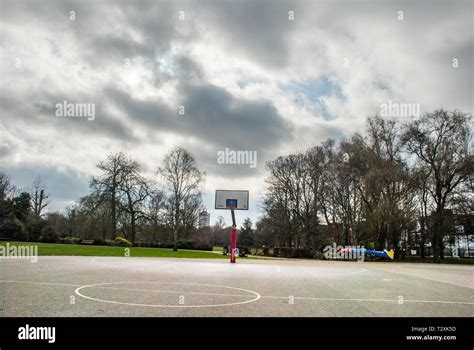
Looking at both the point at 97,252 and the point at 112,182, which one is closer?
the point at 97,252

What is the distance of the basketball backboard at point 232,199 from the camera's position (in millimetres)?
28172

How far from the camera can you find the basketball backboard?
92.4 feet

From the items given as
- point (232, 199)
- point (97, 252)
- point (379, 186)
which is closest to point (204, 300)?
point (232, 199)

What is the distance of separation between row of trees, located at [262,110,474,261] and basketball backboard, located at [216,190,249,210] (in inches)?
669

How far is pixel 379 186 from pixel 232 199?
19115 millimetres

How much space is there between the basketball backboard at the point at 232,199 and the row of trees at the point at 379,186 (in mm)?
17005

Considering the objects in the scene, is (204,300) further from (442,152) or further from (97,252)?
(442,152)

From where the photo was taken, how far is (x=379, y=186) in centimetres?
4012

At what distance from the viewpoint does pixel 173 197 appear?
4647 centimetres

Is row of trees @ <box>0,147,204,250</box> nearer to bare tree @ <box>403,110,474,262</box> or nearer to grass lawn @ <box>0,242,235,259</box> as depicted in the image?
grass lawn @ <box>0,242,235,259</box>

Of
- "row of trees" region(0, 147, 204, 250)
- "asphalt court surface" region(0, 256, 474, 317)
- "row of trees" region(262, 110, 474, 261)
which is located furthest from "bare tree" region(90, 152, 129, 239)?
"asphalt court surface" region(0, 256, 474, 317)
